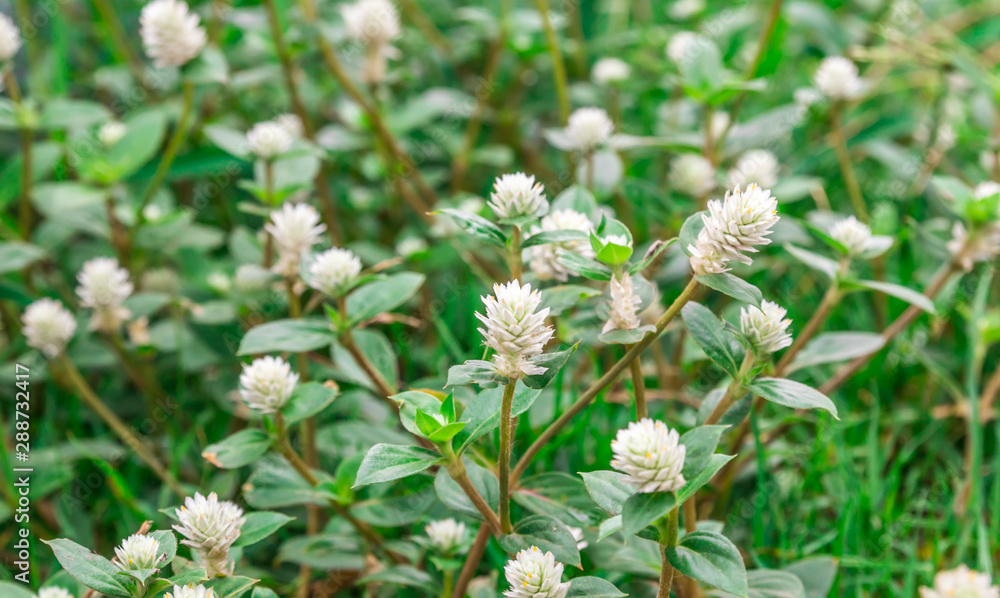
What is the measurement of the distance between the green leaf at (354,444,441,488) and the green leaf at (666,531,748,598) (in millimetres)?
270

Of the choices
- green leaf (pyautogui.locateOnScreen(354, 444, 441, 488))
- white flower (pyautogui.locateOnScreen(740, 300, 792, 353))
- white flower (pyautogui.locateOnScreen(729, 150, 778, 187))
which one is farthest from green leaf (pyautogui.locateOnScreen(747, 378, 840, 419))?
white flower (pyautogui.locateOnScreen(729, 150, 778, 187))

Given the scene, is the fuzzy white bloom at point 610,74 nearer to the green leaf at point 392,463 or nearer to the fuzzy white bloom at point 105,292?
the fuzzy white bloom at point 105,292

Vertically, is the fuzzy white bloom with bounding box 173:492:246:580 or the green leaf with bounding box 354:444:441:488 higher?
the green leaf with bounding box 354:444:441:488

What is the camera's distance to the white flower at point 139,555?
2.71 ft

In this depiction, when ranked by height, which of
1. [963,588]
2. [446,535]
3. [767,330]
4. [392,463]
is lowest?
[446,535]

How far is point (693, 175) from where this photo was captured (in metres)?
1.61

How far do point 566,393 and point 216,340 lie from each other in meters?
0.70

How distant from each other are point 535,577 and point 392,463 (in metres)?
0.19

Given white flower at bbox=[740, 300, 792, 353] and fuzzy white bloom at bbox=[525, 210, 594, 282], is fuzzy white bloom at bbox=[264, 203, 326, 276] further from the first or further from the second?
white flower at bbox=[740, 300, 792, 353]

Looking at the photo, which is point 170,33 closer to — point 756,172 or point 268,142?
point 268,142

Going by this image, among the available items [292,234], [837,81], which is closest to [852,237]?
[837,81]

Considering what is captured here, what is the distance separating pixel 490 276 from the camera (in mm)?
1764

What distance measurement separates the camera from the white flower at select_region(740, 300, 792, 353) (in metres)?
0.89

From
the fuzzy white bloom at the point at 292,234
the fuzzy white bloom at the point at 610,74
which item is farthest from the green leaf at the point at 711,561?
the fuzzy white bloom at the point at 610,74
